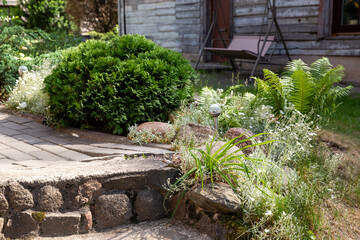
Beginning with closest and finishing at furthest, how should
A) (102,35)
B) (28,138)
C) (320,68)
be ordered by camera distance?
(28,138)
(320,68)
(102,35)

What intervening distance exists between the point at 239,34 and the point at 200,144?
6809mm

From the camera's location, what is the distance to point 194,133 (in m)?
3.49

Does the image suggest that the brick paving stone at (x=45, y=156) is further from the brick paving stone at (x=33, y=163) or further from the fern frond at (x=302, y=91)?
the fern frond at (x=302, y=91)

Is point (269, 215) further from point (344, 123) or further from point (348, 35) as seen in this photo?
point (348, 35)

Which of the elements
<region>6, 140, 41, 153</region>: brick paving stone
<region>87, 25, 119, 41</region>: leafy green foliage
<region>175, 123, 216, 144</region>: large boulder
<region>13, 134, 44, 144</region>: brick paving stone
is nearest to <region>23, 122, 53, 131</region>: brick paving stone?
<region>13, 134, 44, 144</region>: brick paving stone

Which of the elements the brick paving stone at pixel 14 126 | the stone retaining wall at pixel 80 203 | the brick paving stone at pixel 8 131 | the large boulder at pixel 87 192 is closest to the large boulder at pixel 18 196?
the stone retaining wall at pixel 80 203

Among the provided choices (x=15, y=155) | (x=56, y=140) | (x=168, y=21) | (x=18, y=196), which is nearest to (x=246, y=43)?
(x=168, y=21)

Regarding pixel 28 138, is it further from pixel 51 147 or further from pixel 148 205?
pixel 148 205

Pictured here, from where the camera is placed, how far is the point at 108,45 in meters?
4.40

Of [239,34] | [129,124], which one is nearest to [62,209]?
[129,124]

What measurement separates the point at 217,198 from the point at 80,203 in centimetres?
94

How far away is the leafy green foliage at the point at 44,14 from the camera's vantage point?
51.4 feet

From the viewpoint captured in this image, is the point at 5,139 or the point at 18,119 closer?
the point at 5,139

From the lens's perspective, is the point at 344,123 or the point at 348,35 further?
the point at 348,35
